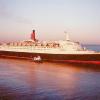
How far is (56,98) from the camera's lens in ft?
66.3

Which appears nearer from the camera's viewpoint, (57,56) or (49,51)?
(57,56)

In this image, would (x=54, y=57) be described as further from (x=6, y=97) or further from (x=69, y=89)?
(x=6, y=97)

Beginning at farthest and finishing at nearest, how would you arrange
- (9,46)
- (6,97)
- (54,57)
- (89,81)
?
(9,46)
(54,57)
(89,81)
(6,97)

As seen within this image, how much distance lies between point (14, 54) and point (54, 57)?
1505cm

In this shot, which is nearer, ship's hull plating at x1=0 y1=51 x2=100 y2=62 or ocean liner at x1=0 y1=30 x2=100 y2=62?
ship's hull plating at x1=0 y1=51 x2=100 y2=62

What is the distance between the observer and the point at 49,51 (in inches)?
2165

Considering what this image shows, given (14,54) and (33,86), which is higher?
(14,54)

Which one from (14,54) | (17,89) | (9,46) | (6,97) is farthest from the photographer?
(9,46)

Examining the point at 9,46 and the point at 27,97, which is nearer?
the point at 27,97

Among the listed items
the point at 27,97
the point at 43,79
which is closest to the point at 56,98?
the point at 27,97

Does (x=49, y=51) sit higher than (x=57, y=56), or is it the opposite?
(x=49, y=51)

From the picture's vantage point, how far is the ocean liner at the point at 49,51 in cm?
4878

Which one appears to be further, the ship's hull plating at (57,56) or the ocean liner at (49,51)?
the ocean liner at (49,51)

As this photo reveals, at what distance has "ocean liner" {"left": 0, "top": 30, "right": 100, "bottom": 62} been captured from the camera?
48.8 meters
